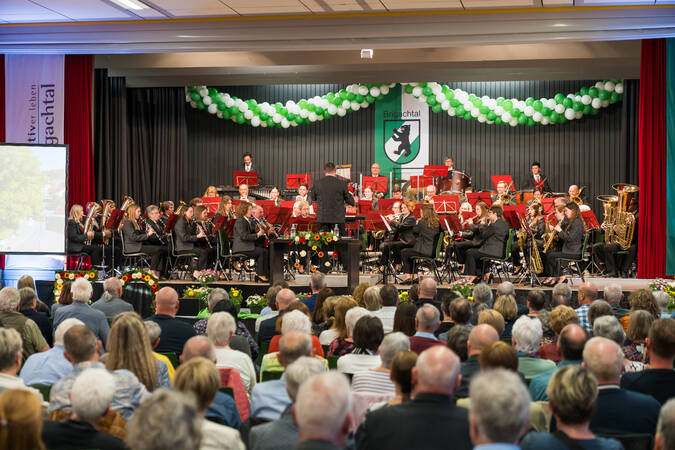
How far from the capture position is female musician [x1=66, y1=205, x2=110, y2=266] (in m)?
12.3

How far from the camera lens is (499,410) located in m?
2.28

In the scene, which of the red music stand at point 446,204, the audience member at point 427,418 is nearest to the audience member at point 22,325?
the audience member at point 427,418

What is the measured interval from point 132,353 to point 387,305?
3260 mm

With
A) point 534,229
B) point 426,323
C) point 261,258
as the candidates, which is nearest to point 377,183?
point 534,229

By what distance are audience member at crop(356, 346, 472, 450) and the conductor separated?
7978mm

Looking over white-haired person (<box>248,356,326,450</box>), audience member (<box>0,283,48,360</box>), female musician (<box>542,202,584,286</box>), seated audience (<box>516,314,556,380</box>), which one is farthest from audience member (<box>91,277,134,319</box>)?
female musician (<box>542,202,584,286</box>)

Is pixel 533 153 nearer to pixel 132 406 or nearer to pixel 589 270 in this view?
pixel 589 270

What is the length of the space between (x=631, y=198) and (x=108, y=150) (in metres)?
9.52

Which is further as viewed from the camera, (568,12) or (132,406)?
(568,12)

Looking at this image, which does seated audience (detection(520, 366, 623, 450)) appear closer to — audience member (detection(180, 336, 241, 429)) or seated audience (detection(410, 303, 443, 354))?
audience member (detection(180, 336, 241, 429))

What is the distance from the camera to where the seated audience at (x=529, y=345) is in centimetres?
442

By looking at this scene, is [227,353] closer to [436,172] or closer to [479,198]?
[479,198]

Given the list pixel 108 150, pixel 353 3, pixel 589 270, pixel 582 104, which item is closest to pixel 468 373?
pixel 353 3

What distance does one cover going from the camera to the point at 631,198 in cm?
1253
